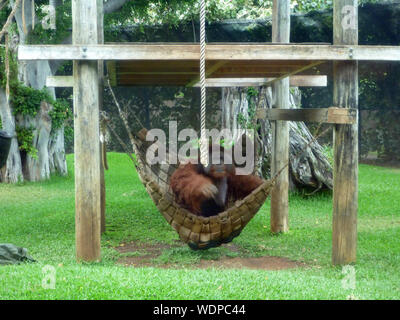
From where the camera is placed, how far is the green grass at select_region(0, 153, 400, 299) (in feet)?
12.0

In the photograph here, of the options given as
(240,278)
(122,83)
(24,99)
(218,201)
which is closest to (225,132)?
(122,83)

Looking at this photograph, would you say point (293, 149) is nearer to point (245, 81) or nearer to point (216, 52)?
point (245, 81)

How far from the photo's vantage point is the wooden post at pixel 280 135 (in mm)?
6559

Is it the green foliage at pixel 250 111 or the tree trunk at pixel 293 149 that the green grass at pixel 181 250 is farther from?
the green foliage at pixel 250 111

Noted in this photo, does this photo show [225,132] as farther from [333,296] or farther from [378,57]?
[333,296]

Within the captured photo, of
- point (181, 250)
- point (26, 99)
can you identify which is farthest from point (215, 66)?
point (26, 99)

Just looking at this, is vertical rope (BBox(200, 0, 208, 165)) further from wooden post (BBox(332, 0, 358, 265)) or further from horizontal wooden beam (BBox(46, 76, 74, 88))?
horizontal wooden beam (BBox(46, 76, 74, 88))

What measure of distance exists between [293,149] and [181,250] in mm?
4241

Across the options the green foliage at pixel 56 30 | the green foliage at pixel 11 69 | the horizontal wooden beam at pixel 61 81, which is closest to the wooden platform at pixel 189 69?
the horizontal wooden beam at pixel 61 81

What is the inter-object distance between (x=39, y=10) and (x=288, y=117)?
757cm

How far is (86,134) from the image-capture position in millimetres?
4754

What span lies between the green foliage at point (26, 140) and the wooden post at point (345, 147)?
7.99m

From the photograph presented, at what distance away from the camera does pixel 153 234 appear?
679cm

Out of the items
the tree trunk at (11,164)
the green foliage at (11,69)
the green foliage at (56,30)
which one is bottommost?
the tree trunk at (11,164)
